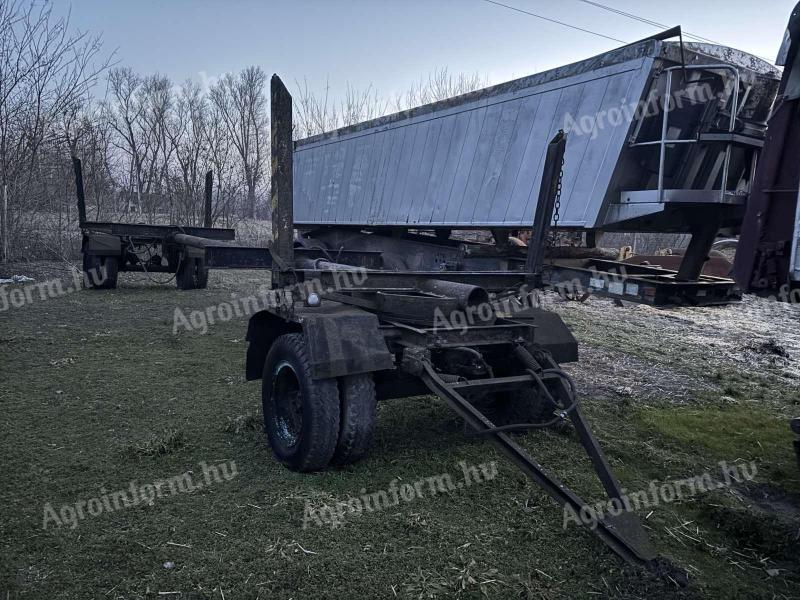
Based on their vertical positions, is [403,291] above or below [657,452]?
above

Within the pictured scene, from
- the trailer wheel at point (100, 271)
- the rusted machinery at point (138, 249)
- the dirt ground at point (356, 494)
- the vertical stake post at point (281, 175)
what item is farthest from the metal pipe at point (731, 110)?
the trailer wheel at point (100, 271)

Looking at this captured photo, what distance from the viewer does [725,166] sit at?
6027 mm

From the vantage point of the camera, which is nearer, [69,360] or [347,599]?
[347,599]

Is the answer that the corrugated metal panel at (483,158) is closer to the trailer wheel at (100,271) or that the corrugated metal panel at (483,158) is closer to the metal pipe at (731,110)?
the metal pipe at (731,110)

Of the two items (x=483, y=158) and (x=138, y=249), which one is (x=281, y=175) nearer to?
(x=483, y=158)

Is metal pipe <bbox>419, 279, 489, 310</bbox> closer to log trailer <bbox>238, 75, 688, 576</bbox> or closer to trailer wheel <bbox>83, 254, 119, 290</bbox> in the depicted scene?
log trailer <bbox>238, 75, 688, 576</bbox>

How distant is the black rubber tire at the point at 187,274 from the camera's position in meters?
11.8

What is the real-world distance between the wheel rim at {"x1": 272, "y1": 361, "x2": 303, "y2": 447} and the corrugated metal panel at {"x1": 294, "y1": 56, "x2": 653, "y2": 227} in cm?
421

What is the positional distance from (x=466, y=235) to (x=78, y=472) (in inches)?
379

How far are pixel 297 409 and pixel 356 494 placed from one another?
2.58 ft

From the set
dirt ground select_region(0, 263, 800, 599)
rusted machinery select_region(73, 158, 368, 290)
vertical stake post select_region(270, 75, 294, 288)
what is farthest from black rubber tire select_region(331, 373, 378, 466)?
rusted machinery select_region(73, 158, 368, 290)

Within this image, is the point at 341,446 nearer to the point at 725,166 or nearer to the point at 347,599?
the point at 347,599

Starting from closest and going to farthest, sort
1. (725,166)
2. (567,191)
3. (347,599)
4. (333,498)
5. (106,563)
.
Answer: (347,599)
(106,563)
(333,498)
(725,166)
(567,191)

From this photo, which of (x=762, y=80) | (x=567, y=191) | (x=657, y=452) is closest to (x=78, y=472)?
(x=657, y=452)
